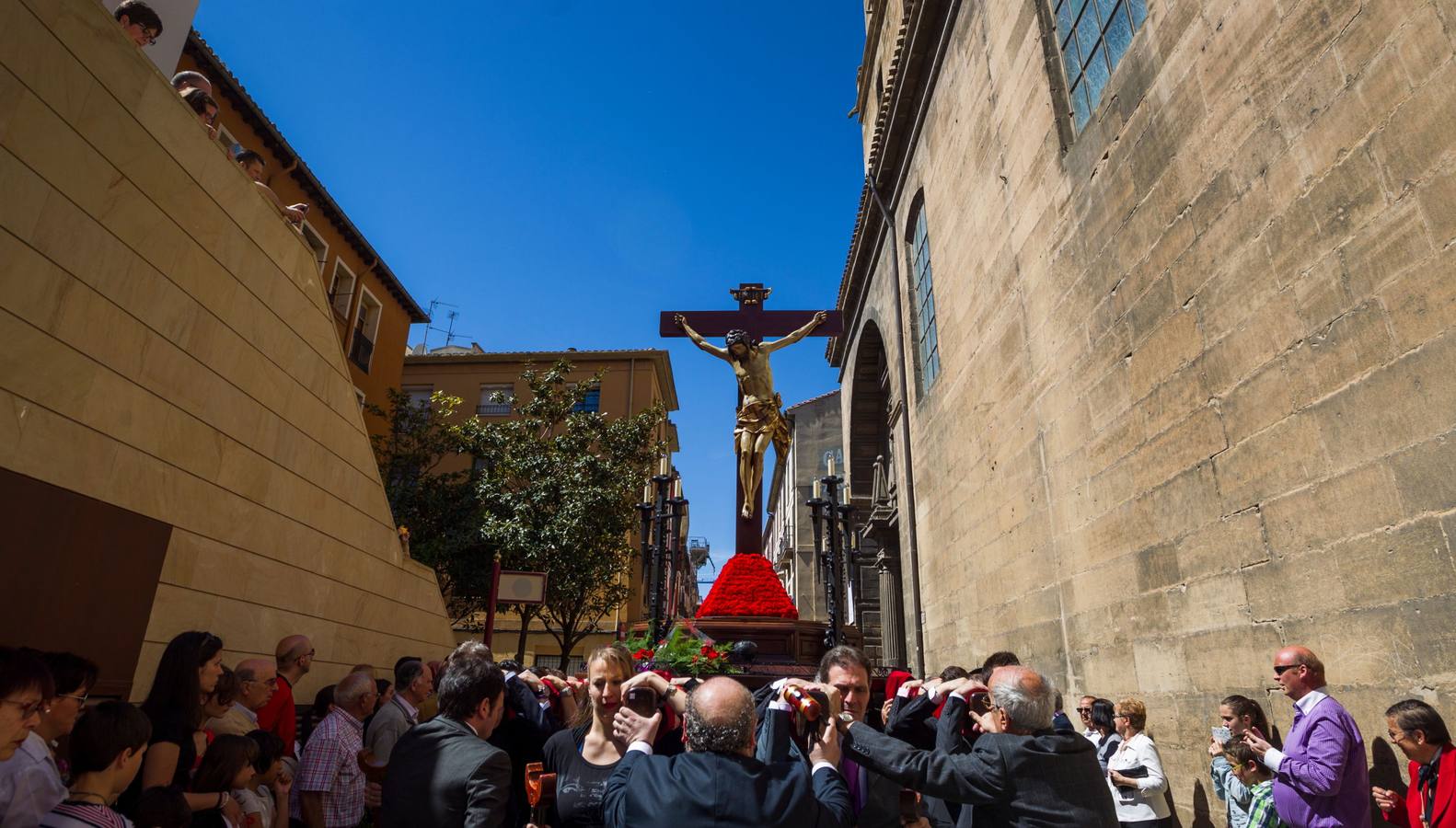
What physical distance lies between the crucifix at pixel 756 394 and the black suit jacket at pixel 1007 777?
6968 mm

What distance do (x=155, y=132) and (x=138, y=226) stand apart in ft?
2.12

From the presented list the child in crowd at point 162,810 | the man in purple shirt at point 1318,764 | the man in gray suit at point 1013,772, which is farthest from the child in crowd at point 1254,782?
the child in crowd at point 162,810

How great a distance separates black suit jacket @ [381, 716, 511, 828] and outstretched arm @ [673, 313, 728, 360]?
8.16 meters

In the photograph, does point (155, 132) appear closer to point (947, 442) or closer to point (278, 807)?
point (278, 807)

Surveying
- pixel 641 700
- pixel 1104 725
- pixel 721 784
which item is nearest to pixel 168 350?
pixel 641 700

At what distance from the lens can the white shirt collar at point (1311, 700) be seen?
3484mm

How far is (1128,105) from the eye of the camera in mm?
5918

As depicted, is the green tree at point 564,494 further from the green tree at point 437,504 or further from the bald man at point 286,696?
the bald man at point 286,696

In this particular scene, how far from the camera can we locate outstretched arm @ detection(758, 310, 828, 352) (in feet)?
34.4

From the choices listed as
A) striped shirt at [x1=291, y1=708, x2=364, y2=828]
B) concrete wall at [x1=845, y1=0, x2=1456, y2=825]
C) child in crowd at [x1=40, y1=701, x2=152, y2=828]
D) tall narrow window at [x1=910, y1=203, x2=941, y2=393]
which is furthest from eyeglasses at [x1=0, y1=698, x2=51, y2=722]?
tall narrow window at [x1=910, y1=203, x2=941, y2=393]

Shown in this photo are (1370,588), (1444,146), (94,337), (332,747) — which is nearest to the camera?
(1444,146)

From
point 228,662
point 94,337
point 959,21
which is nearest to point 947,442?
point 959,21

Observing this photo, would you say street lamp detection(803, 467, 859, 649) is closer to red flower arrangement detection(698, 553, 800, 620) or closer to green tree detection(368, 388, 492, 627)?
red flower arrangement detection(698, 553, 800, 620)

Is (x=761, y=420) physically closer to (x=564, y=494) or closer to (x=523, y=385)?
(x=564, y=494)
